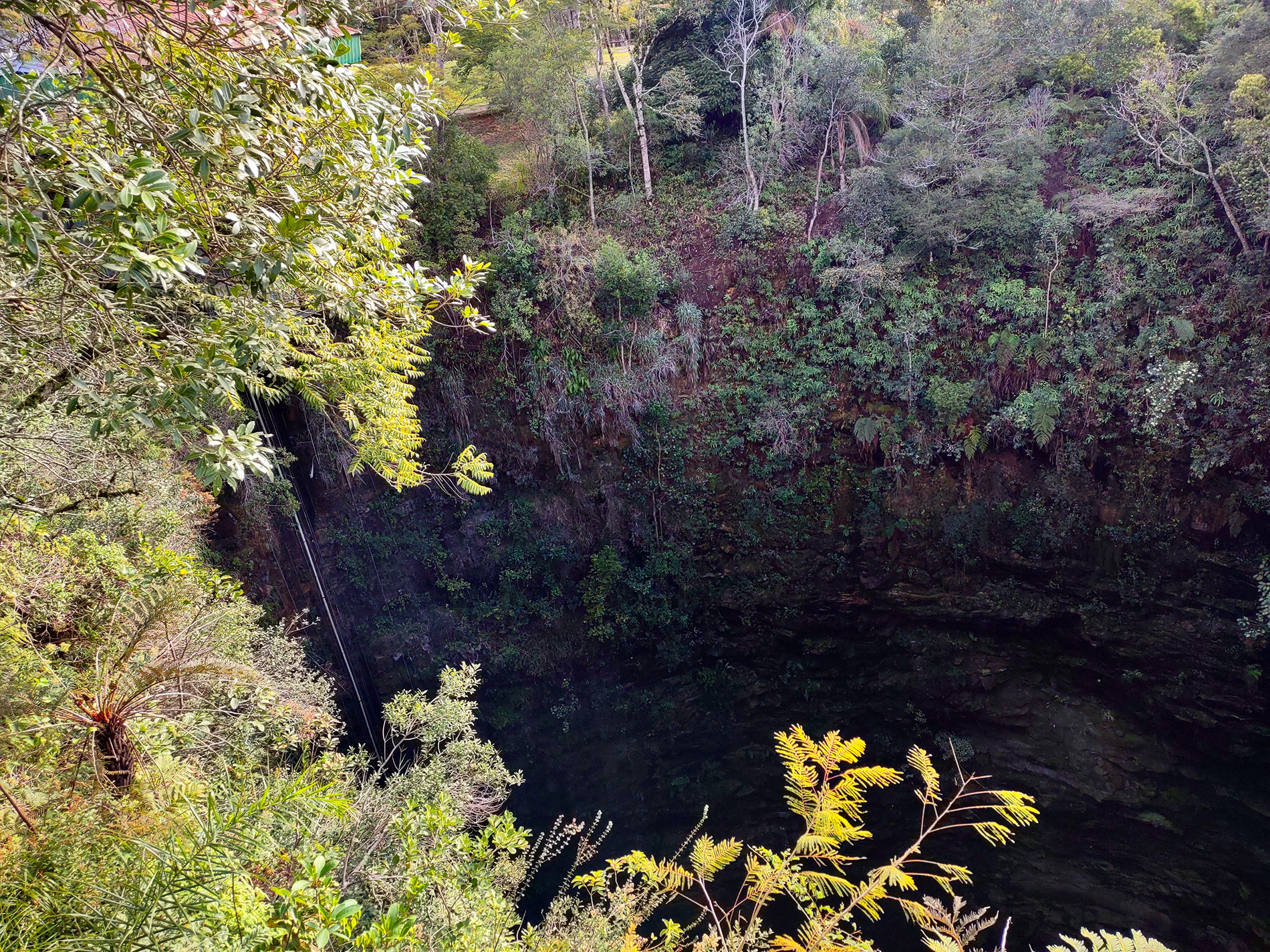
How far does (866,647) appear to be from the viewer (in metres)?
9.69

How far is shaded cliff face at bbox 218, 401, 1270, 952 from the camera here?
24.8 feet

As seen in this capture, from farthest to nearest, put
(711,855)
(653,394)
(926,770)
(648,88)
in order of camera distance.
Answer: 1. (648,88)
2. (653,394)
3. (711,855)
4. (926,770)

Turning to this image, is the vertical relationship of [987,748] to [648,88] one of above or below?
below

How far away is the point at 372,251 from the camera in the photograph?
2.66 meters

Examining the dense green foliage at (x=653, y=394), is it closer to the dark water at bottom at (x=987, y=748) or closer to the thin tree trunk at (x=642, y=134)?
the thin tree trunk at (x=642, y=134)

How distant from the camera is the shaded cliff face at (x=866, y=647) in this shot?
7566 millimetres

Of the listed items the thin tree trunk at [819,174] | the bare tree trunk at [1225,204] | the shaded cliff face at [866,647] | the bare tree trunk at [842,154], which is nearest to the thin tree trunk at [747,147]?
the thin tree trunk at [819,174]

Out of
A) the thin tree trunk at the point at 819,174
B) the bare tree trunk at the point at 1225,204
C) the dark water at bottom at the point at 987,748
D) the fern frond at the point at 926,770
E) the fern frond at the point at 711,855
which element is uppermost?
the thin tree trunk at the point at 819,174

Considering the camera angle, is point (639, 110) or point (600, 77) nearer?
point (600, 77)

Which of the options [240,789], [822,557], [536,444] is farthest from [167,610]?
[822,557]

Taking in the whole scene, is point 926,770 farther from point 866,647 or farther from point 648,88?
point 648,88

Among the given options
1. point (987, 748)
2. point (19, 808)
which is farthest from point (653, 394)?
point (19, 808)

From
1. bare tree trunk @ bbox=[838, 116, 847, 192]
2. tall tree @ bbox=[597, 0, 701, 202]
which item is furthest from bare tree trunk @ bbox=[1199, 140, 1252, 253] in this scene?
tall tree @ bbox=[597, 0, 701, 202]

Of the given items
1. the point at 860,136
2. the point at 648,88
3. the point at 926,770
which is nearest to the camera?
the point at 926,770
